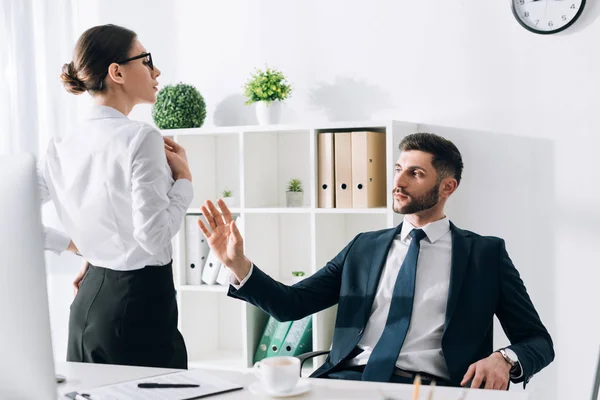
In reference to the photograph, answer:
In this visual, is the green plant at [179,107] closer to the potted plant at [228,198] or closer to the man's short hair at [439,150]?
the potted plant at [228,198]

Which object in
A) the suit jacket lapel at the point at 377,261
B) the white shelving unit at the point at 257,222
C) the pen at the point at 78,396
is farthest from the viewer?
the white shelving unit at the point at 257,222

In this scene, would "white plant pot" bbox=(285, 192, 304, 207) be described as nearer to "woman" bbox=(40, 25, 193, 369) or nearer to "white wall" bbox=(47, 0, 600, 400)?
"white wall" bbox=(47, 0, 600, 400)

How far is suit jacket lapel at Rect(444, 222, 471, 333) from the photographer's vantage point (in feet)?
6.86

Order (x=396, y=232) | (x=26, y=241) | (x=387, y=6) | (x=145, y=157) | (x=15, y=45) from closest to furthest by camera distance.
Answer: (x=26, y=241), (x=145, y=157), (x=396, y=232), (x=387, y=6), (x=15, y=45)

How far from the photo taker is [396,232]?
234 centimetres

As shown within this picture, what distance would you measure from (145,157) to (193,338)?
160 centimetres

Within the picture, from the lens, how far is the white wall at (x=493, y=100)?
2941mm

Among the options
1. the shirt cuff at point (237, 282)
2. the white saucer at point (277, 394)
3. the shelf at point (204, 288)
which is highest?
the shirt cuff at point (237, 282)

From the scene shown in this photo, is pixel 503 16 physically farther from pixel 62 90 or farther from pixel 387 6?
pixel 62 90

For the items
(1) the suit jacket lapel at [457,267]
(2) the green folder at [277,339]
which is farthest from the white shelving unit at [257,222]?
(1) the suit jacket lapel at [457,267]

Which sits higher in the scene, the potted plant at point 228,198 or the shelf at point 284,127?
the shelf at point 284,127

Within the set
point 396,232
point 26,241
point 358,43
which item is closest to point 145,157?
point 396,232

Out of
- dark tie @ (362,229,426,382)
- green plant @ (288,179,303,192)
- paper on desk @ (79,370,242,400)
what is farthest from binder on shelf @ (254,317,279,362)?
paper on desk @ (79,370,242,400)

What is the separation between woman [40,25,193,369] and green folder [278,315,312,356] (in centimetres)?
105
